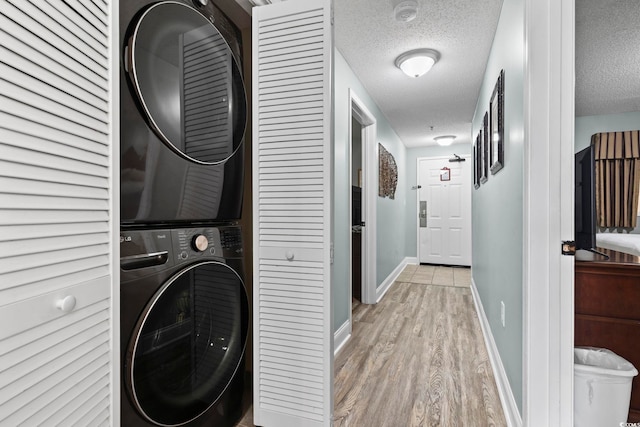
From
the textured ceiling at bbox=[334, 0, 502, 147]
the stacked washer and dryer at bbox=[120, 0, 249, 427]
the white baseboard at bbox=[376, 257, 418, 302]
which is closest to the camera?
the stacked washer and dryer at bbox=[120, 0, 249, 427]

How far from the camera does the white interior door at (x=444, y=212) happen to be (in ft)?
19.8

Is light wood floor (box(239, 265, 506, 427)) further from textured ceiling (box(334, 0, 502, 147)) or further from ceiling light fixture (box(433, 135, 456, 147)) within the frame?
ceiling light fixture (box(433, 135, 456, 147))

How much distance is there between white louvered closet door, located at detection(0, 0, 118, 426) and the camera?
588 mm

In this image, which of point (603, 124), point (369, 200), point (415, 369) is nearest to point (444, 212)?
point (603, 124)

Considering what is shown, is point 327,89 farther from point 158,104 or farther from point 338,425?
point 338,425

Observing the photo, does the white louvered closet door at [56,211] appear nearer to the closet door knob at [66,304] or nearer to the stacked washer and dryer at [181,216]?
the closet door knob at [66,304]

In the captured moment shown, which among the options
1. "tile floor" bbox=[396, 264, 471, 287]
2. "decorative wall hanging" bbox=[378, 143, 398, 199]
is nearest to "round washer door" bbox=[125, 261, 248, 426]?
"decorative wall hanging" bbox=[378, 143, 398, 199]

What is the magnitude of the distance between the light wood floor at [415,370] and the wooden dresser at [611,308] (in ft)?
2.05

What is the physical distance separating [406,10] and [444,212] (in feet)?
15.8

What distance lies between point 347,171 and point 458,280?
10.2 feet

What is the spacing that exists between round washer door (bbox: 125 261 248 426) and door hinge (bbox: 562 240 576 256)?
1389 mm

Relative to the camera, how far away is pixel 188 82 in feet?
3.90

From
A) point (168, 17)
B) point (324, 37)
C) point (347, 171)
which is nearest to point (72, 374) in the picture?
point (168, 17)

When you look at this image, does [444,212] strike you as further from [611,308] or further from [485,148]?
[611,308]
